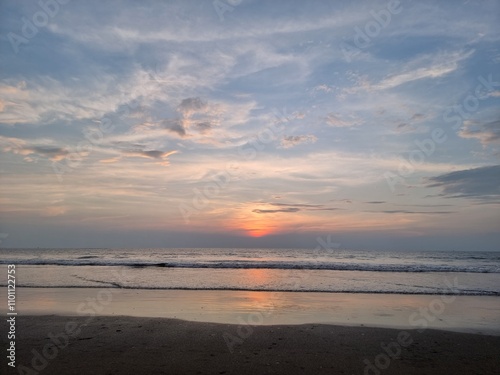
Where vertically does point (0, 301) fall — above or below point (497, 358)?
above

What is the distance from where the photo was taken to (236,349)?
8.28m

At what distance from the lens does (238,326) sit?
10.5 meters

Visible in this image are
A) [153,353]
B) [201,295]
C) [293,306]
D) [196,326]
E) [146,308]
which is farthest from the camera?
[201,295]

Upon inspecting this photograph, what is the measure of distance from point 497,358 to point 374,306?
6.52 meters

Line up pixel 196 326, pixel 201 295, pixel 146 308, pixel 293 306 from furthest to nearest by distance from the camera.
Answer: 1. pixel 201 295
2. pixel 293 306
3. pixel 146 308
4. pixel 196 326

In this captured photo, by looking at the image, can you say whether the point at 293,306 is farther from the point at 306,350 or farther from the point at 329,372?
the point at 329,372

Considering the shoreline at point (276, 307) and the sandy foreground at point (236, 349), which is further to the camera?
the shoreline at point (276, 307)

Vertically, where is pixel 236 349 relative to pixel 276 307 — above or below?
above

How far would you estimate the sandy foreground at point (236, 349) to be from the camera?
710 centimetres

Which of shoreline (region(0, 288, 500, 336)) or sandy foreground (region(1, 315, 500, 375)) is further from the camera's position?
shoreline (region(0, 288, 500, 336))

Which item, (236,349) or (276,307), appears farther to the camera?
(276,307)

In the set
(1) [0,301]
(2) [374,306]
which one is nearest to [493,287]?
(2) [374,306]

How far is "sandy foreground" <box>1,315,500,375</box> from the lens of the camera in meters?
7.10

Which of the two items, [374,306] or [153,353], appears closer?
[153,353]
